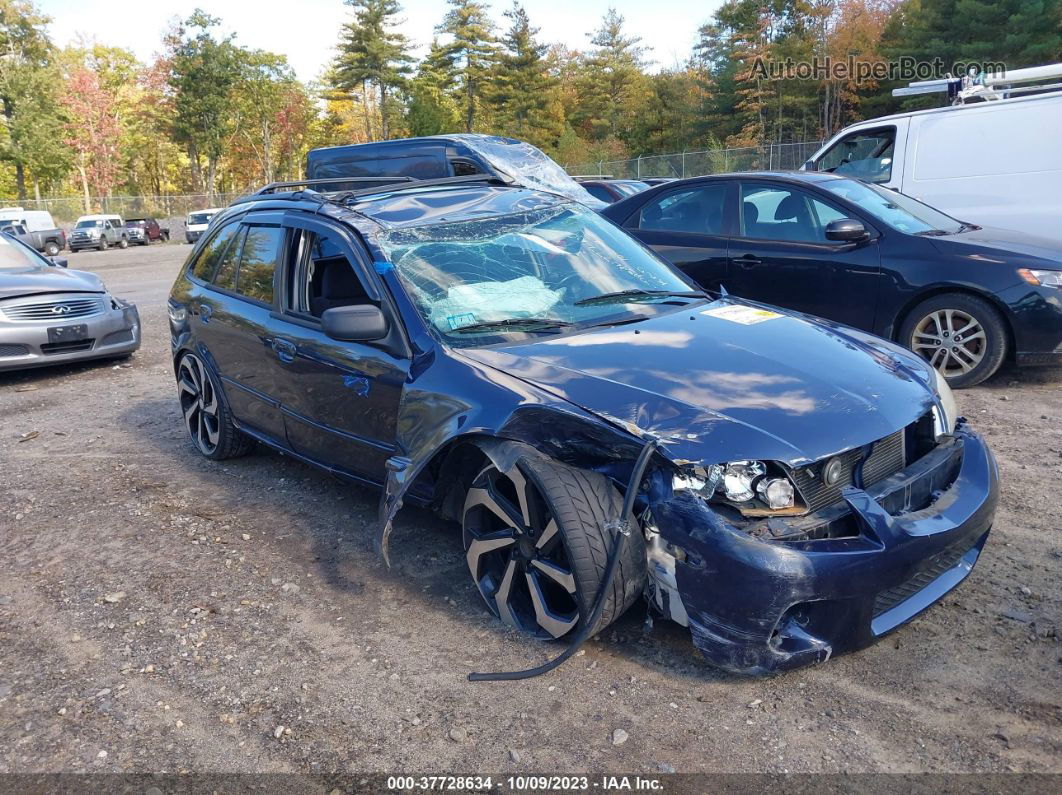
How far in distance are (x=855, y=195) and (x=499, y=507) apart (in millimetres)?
4827

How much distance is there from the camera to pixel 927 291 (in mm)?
6293

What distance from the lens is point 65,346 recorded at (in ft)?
28.0

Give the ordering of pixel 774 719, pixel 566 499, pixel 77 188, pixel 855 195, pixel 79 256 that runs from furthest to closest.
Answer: pixel 77 188
pixel 79 256
pixel 855 195
pixel 566 499
pixel 774 719

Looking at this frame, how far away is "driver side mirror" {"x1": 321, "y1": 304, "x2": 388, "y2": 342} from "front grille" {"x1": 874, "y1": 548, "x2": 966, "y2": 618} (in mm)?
2134

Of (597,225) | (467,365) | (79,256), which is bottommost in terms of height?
(79,256)

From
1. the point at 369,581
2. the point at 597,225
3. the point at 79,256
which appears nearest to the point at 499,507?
the point at 369,581

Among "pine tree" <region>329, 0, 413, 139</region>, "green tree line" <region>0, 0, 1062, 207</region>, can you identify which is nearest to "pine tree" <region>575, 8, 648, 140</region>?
"green tree line" <region>0, 0, 1062, 207</region>

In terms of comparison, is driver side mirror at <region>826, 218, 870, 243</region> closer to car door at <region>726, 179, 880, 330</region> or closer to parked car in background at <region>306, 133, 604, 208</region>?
car door at <region>726, 179, 880, 330</region>

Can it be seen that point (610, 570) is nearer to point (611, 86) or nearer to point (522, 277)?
point (522, 277)

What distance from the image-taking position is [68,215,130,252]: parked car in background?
38.2m

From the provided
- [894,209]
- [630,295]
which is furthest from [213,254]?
[894,209]

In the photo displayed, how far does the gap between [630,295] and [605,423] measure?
1.35 metres

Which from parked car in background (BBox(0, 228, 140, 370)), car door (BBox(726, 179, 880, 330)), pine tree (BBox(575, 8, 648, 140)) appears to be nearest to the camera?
car door (BBox(726, 179, 880, 330))

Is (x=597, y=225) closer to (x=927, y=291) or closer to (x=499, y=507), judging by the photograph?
(x=499, y=507)
